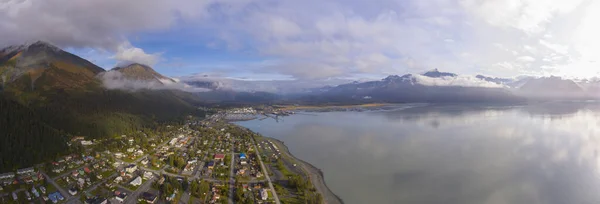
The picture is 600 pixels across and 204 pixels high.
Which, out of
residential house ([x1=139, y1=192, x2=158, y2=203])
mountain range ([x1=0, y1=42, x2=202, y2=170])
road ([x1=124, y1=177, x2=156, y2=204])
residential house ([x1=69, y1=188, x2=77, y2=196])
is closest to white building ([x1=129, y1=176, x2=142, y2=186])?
road ([x1=124, y1=177, x2=156, y2=204])

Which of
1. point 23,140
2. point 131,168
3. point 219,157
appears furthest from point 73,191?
point 23,140

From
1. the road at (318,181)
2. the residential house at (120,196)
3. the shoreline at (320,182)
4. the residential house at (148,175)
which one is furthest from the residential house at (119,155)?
the shoreline at (320,182)

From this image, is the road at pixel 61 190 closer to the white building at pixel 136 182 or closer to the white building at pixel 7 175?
the white building at pixel 7 175

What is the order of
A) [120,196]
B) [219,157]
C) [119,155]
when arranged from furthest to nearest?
[119,155] < [219,157] < [120,196]

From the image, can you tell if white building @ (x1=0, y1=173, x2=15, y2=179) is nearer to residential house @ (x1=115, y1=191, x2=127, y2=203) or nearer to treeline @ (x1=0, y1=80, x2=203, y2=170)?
treeline @ (x1=0, y1=80, x2=203, y2=170)

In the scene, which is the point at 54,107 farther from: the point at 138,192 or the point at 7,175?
the point at 138,192

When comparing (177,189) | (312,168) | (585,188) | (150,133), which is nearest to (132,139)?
(150,133)
